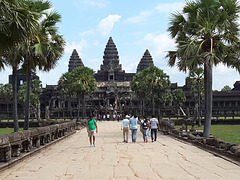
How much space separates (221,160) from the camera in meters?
12.1

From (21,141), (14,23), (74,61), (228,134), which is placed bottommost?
(228,134)

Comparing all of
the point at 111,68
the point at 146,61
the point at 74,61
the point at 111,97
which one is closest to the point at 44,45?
the point at 111,97

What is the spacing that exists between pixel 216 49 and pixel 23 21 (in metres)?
12.9

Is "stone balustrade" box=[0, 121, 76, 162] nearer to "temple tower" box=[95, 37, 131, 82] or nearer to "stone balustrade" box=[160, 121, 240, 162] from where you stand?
"stone balustrade" box=[160, 121, 240, 162]

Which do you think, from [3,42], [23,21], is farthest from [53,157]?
[23,21]

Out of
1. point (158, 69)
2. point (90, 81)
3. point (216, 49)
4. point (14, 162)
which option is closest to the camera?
point (14, 162)

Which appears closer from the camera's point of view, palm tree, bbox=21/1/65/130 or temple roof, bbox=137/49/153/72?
palm tree, bbox=21/1/65/130

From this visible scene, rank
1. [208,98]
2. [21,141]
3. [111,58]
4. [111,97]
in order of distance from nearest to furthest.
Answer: [21,141], [208,98], [111,97], [111,58]

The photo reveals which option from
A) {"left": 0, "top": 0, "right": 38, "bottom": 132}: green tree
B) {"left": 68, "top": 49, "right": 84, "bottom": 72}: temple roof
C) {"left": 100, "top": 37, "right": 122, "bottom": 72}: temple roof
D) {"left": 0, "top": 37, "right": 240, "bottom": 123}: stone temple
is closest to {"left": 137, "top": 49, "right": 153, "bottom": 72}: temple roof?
{"left": 0, "top": 37, "right": 240, "bottom": 123}: stone temple

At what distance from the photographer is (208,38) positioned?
62.2 ft

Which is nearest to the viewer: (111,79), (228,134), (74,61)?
(228,134)

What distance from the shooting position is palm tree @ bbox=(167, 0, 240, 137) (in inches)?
737

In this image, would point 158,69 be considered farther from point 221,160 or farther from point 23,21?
point 23,21

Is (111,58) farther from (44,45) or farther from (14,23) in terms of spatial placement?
(14,23)
